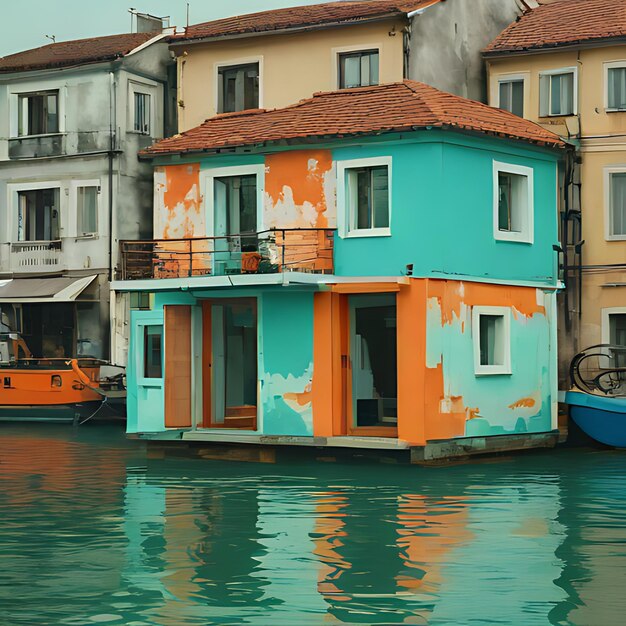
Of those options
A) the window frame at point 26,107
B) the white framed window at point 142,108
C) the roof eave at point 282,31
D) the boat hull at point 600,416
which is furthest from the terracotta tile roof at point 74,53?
the boat hull at point 600,416

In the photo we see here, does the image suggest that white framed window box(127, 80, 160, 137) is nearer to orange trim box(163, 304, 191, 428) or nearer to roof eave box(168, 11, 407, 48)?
roof eave box(168, 11, 407, 48)

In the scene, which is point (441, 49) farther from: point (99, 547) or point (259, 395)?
point (99, 547)

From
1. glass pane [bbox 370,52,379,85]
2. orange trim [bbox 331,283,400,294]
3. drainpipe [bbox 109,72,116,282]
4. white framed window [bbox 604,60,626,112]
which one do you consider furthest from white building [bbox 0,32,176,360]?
orange trim [bbox 331,283,400,294]

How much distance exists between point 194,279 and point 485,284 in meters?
5.78

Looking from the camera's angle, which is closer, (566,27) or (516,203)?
(516,203)

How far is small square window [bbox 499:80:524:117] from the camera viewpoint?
3566 cm

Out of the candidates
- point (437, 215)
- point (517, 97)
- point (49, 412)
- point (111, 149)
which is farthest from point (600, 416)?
point (111, 149)

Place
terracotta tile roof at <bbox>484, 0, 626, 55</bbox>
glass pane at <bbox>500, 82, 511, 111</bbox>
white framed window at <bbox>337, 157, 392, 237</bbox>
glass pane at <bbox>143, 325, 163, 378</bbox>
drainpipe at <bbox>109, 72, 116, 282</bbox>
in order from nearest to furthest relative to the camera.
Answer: white framed window at <bbox>337, 157, 392, 237</bbox> → glass pane at <bbox>143, 325, 163, 378</bbox> → terracotta tile roof at <bbox>484, 0, 626, 55</bbox> → glass pane at <bbox>500, 82, 511, 111</bbox> → drainpipe at <bbox>109, 72, 116, 282</bbox>

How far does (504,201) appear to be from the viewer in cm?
2705

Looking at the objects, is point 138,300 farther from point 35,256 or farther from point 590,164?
point 590,164

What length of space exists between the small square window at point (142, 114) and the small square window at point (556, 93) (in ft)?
42.8

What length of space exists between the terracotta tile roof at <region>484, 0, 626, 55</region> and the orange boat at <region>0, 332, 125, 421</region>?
14301 mm

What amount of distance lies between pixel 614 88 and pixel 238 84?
10.9m

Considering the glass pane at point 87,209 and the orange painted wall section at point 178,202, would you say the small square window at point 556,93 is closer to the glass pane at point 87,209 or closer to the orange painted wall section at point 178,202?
the orange painted wall section at point 178,202
